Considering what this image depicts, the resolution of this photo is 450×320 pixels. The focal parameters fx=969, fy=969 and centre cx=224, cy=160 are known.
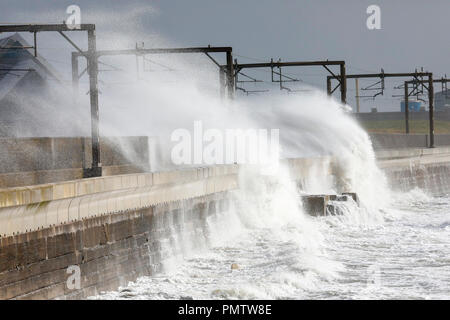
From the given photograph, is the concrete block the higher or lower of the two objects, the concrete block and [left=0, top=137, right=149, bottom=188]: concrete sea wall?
the lower

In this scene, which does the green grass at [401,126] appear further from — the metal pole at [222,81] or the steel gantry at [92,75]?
the steel gantry at [92,75]

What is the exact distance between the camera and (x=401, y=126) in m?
96.3

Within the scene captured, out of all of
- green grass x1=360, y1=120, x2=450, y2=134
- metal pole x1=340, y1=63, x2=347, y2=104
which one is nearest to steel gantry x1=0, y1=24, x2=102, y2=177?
metal pole x1=340, y1=63, x2=347, y2=104

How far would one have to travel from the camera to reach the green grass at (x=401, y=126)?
300 feet

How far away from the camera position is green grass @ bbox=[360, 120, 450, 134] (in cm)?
9145

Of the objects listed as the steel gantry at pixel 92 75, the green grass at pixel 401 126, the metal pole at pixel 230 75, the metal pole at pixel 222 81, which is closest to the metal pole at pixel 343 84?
the metal pole at pixel 222 81

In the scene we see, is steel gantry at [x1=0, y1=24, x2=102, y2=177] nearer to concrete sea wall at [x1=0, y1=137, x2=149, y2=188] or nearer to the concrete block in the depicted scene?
concrete sea wall at [x1=0, y1=137, x2=149, y2=188]

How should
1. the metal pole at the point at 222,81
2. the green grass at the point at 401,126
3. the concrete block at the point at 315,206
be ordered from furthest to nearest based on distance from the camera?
the green grass at the point at 401,126, the metal pole at the point at 222,81, the concrete block at the point at 315,206

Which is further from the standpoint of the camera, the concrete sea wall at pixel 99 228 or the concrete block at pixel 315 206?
the concrete block at pixel 315 206

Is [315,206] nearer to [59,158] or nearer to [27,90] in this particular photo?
[59,158]

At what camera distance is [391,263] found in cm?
1938

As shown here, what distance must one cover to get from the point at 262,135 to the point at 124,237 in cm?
1814

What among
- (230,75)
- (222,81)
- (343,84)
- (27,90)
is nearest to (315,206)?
(230,75)
